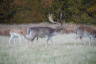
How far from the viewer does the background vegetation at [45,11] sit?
3076 millimetres

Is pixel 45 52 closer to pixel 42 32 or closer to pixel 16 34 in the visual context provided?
pixel 42 32

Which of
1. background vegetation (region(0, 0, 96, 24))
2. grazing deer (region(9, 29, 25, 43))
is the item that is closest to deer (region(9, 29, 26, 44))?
grazing deer (region(9, 29, 25, 43))

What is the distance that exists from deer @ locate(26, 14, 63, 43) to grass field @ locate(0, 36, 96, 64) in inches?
2.7

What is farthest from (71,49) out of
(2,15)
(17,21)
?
(2,15)

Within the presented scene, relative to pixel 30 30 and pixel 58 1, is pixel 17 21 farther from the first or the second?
pixel 58 1

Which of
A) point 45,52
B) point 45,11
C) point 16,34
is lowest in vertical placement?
point 45,52

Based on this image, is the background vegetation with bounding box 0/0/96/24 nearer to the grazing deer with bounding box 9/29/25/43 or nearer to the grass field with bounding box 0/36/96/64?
the grazing deer with bounding box 9/29/25/43

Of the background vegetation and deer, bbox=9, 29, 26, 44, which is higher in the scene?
the background vegetation

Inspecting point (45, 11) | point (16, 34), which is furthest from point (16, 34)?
point (45, 11)

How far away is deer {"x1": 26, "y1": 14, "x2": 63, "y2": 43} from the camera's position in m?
3.09

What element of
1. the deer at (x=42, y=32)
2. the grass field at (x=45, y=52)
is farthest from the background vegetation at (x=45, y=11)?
the grass field at (x=45, y=52)

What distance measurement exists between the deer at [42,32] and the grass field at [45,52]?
0.07 metres

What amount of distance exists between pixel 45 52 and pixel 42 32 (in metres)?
0.28

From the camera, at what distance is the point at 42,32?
3.13 m
